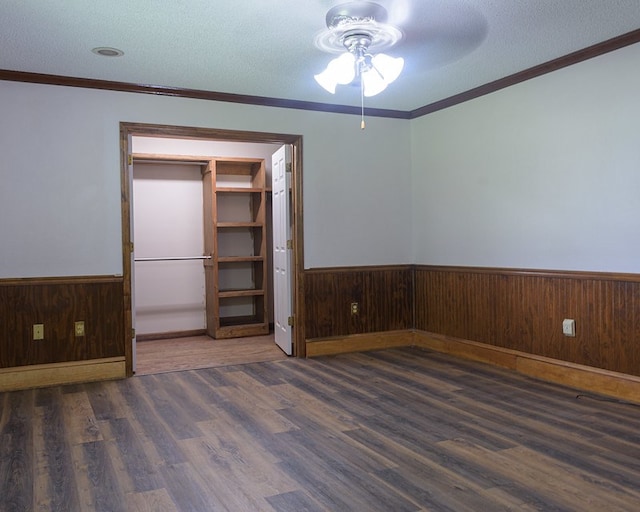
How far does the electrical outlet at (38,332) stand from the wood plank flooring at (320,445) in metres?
0.40

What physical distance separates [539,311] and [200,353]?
121 inches

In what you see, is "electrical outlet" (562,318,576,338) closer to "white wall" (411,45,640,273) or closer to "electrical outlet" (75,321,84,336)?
"white wall" (411,45,640,273)

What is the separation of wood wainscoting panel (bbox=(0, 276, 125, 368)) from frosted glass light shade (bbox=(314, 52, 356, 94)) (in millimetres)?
2247

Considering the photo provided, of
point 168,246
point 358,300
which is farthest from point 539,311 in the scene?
point 168,246

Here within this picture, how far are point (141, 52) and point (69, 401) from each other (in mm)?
2387

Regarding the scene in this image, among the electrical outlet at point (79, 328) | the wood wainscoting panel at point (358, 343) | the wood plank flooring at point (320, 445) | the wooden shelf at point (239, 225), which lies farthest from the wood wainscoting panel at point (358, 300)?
the electrical outlet at point (79, 328)

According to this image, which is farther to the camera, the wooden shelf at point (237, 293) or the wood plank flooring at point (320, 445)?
the wooden shelf at point (237, 293)

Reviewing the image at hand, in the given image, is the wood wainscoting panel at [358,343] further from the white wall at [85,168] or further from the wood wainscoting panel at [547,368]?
the white wall at [85,168]

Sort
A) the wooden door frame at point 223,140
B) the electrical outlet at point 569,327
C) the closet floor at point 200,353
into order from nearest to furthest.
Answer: the electrical outlet at point 569,327
the wooden door frame at point 223,140
the closet floor at point 200,353

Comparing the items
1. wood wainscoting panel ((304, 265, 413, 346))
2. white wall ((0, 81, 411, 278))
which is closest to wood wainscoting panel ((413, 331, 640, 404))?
wood wainscoting panel ((304, 265, 413, 346))

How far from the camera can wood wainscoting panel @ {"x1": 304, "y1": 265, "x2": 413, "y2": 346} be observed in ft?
16.4

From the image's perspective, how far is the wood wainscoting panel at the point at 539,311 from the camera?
3.51 metres

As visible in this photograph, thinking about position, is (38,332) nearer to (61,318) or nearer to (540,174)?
(61,318)

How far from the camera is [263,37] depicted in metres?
3.33
